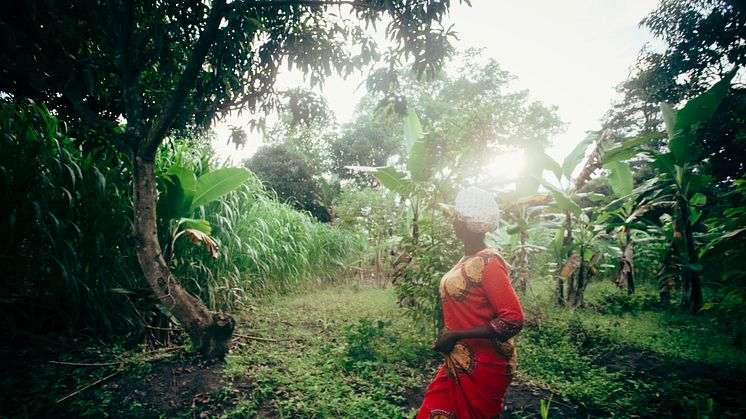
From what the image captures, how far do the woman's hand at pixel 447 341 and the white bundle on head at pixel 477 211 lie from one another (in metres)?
0.53

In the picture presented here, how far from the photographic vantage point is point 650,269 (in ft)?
24.7

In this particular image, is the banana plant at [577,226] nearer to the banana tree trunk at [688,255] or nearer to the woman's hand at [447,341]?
the banana tree trunk at [688,255]

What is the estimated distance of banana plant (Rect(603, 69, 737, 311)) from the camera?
A: 3514 millimetres

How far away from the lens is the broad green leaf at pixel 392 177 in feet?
13.7

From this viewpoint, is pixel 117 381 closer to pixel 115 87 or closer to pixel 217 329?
pixel 217 329

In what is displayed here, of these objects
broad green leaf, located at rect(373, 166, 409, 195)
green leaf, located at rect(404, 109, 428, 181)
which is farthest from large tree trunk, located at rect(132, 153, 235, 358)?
green leaf, located at rect(404, 109, 428, 181)

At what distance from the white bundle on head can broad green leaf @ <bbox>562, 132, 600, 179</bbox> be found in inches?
140

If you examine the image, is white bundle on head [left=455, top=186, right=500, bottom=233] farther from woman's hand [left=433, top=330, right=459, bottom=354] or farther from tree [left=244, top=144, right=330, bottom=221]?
tree [left=244, top=144, right=330, bottom=221]

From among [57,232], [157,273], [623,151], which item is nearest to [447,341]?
[157,273]

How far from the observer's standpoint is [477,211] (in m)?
1.69

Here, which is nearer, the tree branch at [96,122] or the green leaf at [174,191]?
the tree branch at [96,122]

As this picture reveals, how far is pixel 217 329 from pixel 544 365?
3150 millimetres

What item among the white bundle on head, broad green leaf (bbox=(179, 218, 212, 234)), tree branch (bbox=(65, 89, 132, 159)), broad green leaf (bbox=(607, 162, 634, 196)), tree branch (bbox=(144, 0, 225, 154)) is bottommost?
the white bundle on head

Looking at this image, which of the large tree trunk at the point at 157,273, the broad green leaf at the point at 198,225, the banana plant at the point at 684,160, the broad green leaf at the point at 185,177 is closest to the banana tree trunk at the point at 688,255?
the banana plant at the point at 684,160
